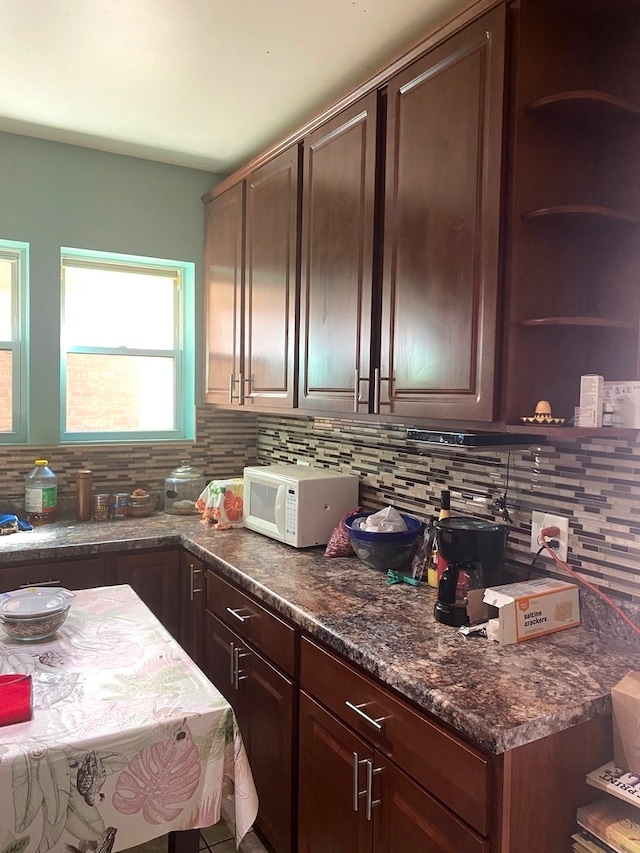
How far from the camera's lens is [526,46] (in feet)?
4.92

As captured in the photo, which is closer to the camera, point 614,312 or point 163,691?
point 163,691

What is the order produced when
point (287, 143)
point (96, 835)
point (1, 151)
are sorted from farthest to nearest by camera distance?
1. point (1, 151)
2. point (287, 143)
3. point (96, 835)

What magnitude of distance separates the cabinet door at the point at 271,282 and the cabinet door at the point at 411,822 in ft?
4.68

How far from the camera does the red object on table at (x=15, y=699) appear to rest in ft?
3.94

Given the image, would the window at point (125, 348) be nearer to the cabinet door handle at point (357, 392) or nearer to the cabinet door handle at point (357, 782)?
the cabinet door handle at point (357, 392)

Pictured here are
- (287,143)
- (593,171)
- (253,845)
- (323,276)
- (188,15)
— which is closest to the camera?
(593,171)

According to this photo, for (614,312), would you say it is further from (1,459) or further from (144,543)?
(1,459)

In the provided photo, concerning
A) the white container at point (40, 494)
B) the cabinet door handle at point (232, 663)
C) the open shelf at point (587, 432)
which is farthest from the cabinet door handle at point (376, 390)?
the white container at point (40, 494)

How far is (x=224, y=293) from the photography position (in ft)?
9.92

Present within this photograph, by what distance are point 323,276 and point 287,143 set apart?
0.63 meters

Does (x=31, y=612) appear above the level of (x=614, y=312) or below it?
below

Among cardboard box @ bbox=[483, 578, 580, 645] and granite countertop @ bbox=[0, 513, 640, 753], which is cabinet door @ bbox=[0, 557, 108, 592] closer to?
granite countertop @ bbox=[0, 513, 640, 753]

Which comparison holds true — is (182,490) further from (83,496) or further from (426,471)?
(426,471)

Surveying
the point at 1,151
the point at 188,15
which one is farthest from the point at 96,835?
the point at 1,151
